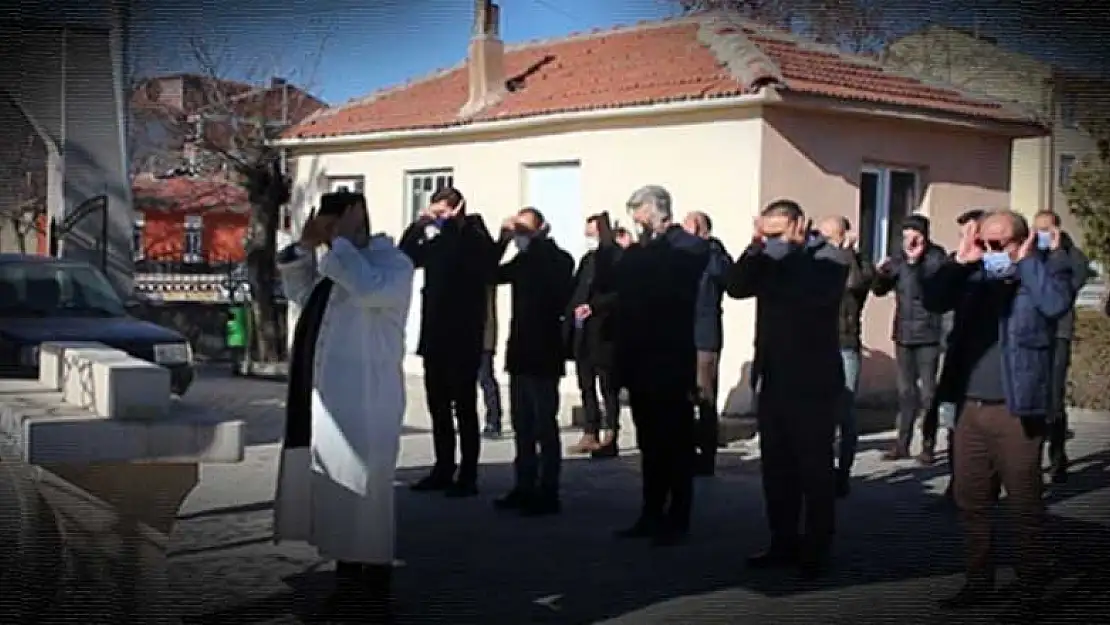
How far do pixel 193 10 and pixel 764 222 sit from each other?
3.64ft

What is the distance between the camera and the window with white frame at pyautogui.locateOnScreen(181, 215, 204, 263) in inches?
104

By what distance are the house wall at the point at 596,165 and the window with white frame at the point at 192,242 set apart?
0.18 meters

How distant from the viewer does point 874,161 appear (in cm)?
272

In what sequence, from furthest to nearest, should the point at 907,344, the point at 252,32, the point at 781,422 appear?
the point at 781,422, the point at 907,344, the point at 252,32

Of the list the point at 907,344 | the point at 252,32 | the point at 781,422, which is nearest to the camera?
the point at 252,32

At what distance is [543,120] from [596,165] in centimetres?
14

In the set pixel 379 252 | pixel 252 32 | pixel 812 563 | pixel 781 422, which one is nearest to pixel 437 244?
pixel 379 252

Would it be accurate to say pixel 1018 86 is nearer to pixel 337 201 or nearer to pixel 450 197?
pixel 450 197

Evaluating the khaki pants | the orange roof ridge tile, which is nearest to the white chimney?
the orange roof ridge tile

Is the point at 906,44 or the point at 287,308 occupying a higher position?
the point at 906,44

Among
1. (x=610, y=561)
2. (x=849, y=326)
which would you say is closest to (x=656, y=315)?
(x=849, y=326)

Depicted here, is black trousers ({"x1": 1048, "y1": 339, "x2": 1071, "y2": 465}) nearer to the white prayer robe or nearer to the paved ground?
the paved ground

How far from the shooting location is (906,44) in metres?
2.75

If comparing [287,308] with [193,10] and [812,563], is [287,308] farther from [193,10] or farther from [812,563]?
[812,563]
